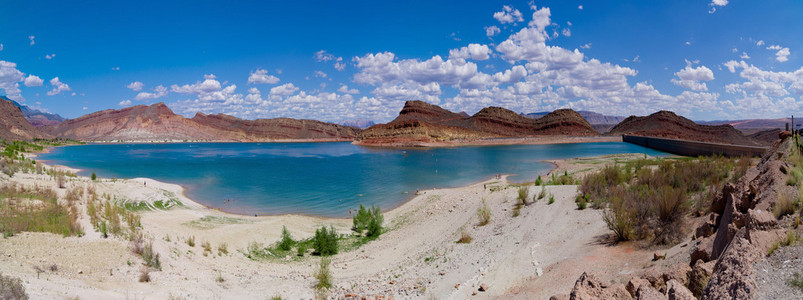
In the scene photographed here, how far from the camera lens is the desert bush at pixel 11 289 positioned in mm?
4513

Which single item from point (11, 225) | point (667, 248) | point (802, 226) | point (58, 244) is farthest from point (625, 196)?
point (11, 225)

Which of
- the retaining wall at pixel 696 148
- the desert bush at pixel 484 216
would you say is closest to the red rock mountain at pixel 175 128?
the retaining wall at pixel 696 148

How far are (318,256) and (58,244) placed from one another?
20.6 feet

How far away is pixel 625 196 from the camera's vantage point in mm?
9500

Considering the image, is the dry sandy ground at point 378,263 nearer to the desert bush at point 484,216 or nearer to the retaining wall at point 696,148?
the desert bush at point 484,216

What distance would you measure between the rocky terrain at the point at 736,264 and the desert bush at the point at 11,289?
6.51 meters

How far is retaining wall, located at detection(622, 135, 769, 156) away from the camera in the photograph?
110ft

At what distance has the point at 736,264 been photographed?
11.3 feet

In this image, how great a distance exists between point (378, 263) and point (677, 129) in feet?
436

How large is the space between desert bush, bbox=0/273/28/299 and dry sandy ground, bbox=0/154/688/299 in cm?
32

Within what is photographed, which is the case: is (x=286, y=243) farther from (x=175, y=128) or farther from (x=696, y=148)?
(x=175, y=128)

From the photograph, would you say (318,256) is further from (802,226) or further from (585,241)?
(802,226)

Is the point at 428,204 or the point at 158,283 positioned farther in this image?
the point at 428,204

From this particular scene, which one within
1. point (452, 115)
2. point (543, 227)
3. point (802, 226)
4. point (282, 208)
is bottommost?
point (282, 208)
